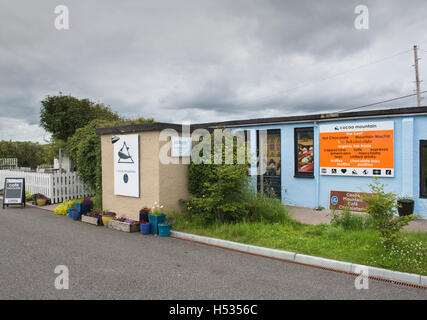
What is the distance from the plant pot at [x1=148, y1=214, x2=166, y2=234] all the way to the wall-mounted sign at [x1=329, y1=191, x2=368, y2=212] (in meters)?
5.89

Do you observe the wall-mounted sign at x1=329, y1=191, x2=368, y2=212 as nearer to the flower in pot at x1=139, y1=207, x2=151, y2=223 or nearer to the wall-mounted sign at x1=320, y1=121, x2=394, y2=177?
the wall-mounted sign at x1=320, y1=121, x2=394, y2=177

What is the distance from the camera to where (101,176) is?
1120 cm

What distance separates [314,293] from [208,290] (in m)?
1.58

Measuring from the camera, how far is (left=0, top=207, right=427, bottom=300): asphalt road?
15.2 ft

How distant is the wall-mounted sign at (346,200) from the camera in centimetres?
1025

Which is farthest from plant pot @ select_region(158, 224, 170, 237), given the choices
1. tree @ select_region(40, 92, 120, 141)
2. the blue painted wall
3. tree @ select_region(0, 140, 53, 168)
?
tree @ select_region(0, 140, 53, 168)

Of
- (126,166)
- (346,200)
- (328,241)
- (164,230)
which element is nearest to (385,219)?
(328,241)

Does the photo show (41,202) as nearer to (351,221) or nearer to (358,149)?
(351,221)

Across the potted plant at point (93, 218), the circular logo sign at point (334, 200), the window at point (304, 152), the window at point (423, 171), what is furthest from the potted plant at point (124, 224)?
the window at point (423, 171)

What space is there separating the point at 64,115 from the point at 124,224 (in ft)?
58.2

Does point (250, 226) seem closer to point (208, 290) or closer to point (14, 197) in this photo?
point (208, 290)

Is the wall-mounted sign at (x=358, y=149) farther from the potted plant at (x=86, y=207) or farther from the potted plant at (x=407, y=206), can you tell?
the potted plant at (x=86, y=207)

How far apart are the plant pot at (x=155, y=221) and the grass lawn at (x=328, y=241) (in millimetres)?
414

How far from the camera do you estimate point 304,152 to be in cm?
1151
